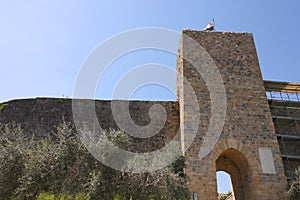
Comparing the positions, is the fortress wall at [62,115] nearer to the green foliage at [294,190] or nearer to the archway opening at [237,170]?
the archway opening at [237,170]

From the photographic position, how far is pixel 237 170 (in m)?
10.8

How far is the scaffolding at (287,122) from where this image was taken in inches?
412

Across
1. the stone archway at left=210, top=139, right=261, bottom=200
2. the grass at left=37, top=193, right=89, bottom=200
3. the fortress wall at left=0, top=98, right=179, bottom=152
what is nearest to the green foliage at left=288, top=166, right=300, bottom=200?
the stone archway at left=210, top=139, right=261, bottom=200

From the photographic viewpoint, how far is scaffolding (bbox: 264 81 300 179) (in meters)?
10.5

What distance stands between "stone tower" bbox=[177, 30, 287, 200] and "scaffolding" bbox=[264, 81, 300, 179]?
105 cm

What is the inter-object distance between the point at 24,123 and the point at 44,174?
5403 mm

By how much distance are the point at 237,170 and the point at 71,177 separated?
22.2 ft

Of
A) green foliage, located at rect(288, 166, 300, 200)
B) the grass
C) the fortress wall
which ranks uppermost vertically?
the fortress wall

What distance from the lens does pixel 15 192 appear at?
656cm

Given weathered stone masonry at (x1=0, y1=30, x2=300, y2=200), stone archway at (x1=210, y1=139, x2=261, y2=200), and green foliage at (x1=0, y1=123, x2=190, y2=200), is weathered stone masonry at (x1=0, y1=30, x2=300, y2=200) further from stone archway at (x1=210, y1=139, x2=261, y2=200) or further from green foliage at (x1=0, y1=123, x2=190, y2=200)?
green foliage at (x1=0, y1=123, x2=190, y2=200)

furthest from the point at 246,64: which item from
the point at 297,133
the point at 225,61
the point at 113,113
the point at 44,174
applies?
the point at 44,174

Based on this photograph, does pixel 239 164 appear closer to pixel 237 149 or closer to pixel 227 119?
pixel 237 149

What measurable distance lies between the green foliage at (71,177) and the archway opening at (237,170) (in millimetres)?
3460

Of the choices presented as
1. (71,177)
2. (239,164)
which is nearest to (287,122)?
(239,164)
